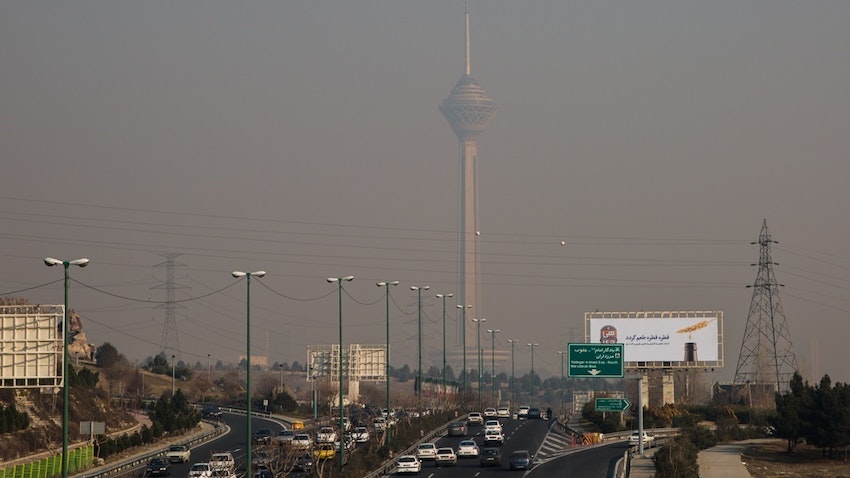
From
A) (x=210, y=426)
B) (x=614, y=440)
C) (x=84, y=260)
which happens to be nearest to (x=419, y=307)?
(x=614, y=440)

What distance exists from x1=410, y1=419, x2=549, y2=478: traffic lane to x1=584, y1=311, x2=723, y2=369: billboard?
37.0ft

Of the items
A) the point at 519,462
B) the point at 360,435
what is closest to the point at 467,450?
the point at 519,462

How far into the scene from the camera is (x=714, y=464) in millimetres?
93188

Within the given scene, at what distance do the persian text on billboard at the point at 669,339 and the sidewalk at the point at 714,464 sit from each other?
2340 cm

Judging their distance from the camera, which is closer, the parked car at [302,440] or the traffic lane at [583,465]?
the traffic lane at [583,465]

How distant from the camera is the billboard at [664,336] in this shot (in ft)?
433

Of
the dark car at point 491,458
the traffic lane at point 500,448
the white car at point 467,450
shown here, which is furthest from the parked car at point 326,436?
the dark car at point 491,458

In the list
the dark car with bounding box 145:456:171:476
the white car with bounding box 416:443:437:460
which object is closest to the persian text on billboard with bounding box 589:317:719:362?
the white car with bounding box 416:443:437:460

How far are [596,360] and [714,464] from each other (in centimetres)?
1511

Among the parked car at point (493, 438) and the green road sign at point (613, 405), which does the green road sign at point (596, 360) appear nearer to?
the green road sign at point (613, 405)

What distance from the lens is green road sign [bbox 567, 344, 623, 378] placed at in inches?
4122

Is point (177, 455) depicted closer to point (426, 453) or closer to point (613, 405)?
point (426, 453)

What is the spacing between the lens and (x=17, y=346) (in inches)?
3612

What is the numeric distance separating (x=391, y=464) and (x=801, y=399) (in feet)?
111
